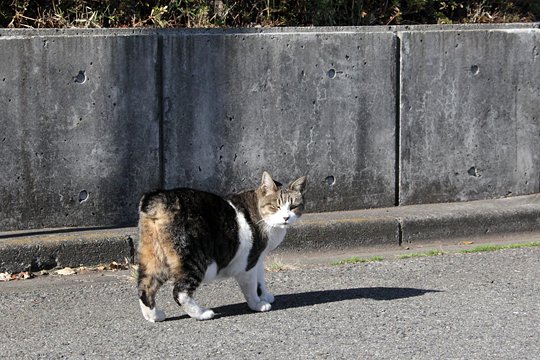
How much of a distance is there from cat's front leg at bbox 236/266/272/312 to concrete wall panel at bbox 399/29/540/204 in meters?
2.99

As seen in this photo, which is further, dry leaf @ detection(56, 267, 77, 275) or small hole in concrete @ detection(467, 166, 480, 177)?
small hole in concrete @ detection(467, 166, 480, 177)

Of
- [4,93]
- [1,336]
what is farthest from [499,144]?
[1,336]

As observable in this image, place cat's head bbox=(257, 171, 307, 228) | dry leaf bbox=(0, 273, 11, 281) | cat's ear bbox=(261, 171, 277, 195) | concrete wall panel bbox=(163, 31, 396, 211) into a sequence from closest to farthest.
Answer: cat's head bbox=(257, 171, 307, 228) → cat's ear bbox=(261, 171, 277, 195) → dry leaf bbox=(0, 273, 11, 281) → concrete wall panel bbox=(163, 31, 396, 211)

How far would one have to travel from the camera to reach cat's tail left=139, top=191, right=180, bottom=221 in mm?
6680

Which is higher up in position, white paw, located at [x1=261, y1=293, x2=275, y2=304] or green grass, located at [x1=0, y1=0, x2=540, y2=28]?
green grass, located at [x1=0, y1=0, x2=540, y2=28]

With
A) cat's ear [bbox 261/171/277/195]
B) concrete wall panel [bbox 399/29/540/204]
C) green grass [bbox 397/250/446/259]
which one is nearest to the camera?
cat's ear [bbox 261/171/277/195]

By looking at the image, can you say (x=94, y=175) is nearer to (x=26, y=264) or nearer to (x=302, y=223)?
(x=26, y=264)

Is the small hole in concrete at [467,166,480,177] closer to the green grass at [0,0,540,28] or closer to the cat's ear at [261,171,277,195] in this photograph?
the green grass at [0,0,540,28]

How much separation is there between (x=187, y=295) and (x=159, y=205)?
1.81ft

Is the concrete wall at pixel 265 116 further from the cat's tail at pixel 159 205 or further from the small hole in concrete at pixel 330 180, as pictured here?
the cat's tail at pixel 159 205

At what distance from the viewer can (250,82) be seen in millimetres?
9188

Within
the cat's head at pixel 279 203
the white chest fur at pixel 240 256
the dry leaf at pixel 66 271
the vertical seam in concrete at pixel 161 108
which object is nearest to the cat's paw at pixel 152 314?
the white chest fur at pixel 240 256

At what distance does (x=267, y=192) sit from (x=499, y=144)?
3475 mm

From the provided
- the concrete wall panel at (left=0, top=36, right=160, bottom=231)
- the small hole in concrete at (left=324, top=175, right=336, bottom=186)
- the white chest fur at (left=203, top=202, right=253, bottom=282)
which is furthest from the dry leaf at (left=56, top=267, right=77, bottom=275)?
the small hole in concrete at (left=324, top=175, right=336, bottom=186)
